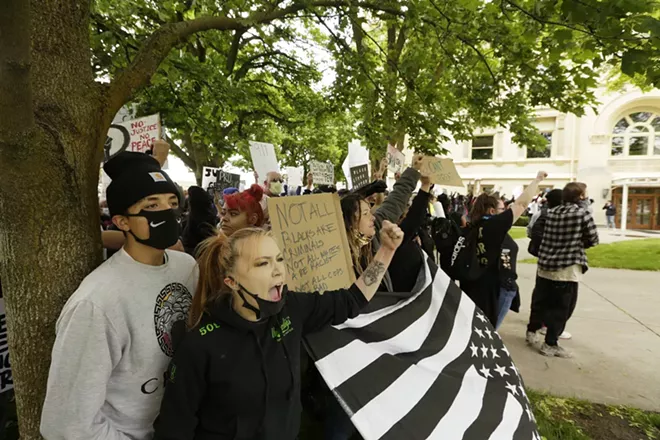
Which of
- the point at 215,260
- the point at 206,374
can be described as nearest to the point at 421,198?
the point at 215,260

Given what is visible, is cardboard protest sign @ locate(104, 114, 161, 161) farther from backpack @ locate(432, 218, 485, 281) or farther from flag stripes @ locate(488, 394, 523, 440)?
flag stripes @ locate(488, 394, 523, 440)

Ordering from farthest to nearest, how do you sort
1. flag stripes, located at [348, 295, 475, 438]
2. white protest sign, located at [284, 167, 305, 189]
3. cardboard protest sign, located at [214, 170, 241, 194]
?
white protest sign, located at [284, 167, 305, 189], cardboard protest sign, located at [214, 170, 241, 194], flag stripes, located at [348, 295, 475, 438]

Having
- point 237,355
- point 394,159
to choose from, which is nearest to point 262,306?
point 237,355

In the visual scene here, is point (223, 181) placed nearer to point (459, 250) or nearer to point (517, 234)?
point (459, 250)

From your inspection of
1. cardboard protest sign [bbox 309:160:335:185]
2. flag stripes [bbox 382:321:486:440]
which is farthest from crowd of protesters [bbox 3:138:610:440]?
cardboard protest sign [bbox 309:160:335:185]

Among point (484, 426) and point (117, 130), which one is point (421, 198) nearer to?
point (484, 426)

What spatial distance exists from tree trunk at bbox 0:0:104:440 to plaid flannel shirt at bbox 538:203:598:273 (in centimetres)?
467

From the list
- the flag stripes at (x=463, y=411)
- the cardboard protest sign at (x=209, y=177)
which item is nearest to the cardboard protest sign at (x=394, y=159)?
the flag stripes at (x=463, y=411)

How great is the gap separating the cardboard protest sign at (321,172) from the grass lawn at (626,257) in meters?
6.77

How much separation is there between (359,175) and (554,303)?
2.89 meters

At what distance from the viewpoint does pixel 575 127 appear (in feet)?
84.6

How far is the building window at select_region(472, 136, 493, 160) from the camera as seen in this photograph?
28.4m

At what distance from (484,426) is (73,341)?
191 centimetres

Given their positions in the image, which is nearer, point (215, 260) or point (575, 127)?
point (215, 260)
